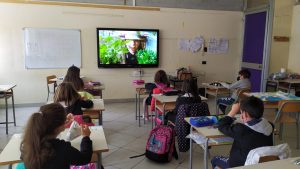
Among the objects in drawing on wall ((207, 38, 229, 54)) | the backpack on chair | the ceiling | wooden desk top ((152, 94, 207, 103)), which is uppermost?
the ceiling

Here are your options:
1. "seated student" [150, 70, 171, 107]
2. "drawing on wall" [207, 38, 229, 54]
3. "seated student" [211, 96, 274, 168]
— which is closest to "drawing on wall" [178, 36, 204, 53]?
"drawing on wall" [207, 38, 229, 54]

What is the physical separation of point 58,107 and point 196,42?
586cm

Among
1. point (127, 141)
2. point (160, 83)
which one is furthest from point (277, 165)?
point (160, 83)

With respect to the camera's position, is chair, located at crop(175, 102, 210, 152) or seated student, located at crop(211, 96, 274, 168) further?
chair, located at crop(175, 102, 210, 152)

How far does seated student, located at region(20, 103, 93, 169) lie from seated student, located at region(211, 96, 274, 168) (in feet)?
3.82

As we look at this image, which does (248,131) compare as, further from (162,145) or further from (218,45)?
(218,45)

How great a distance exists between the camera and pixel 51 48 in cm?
596

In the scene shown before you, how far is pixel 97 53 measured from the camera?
6.28 metres

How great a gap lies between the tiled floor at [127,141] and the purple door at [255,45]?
2.12 meters

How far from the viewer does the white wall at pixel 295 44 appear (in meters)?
6.22

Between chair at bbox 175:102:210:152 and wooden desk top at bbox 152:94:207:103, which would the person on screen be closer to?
wooden desk top at bbox 152:94:207:103

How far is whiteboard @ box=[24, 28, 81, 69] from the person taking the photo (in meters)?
5.83

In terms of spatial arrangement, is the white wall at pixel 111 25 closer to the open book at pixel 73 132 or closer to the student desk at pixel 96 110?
the student desk at pixel 96 110

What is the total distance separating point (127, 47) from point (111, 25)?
25.9 inches
